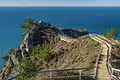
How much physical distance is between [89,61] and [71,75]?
844cm

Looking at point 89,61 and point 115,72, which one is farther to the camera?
point 89,61

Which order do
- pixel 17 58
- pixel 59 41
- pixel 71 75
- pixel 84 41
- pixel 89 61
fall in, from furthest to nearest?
1. pixel 17 58
2. pixel 59 41
3. pixel 84 41
4. pixel 89 61
5. pixel 71 75

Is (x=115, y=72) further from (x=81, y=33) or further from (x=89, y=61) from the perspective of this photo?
(x=81, y=33)

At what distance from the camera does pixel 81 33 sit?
81.8 meters

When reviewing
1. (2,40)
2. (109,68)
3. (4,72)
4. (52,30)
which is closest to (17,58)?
(4,72)

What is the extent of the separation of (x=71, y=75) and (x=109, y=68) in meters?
4.56

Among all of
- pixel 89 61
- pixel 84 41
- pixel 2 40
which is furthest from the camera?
pixel 2 40

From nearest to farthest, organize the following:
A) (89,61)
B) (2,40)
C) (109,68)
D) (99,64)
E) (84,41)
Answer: (109,68)
(99,64)
(89,61)
(84,41)
(2,40)

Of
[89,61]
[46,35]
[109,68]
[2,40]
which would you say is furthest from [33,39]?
[2,40]

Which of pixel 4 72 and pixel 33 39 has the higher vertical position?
pixel 33 39

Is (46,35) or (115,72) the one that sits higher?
(46,35)

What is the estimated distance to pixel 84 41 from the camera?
166ft

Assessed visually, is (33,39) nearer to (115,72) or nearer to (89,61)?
(89,61)

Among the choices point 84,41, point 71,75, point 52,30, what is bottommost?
point 71,75
